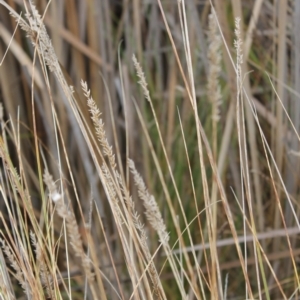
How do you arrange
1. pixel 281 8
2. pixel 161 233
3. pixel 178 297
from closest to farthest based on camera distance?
pixel 161 233, pixel 281 8, pixel 178 297

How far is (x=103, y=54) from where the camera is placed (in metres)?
0.97

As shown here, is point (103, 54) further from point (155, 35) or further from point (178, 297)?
point (178, 297)

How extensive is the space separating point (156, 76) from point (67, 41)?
0.65 feet

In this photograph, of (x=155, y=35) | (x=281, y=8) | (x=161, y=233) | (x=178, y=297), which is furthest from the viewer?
(x=155, y=35)

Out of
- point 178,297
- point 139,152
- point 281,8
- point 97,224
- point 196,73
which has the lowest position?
point 178,297

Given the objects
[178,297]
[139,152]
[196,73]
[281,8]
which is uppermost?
[281,8]

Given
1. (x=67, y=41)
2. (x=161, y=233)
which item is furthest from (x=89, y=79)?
(x=161, y=233)

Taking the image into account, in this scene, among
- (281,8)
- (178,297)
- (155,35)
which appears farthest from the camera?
(155,35)

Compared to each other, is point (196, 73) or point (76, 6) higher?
point (76, 6)

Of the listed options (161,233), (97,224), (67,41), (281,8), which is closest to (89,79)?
(67,41)

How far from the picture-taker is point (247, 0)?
3.70 feet

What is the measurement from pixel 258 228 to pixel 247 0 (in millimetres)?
468

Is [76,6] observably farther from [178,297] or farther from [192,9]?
[178,297]

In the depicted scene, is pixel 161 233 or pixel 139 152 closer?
pixel 161 233
